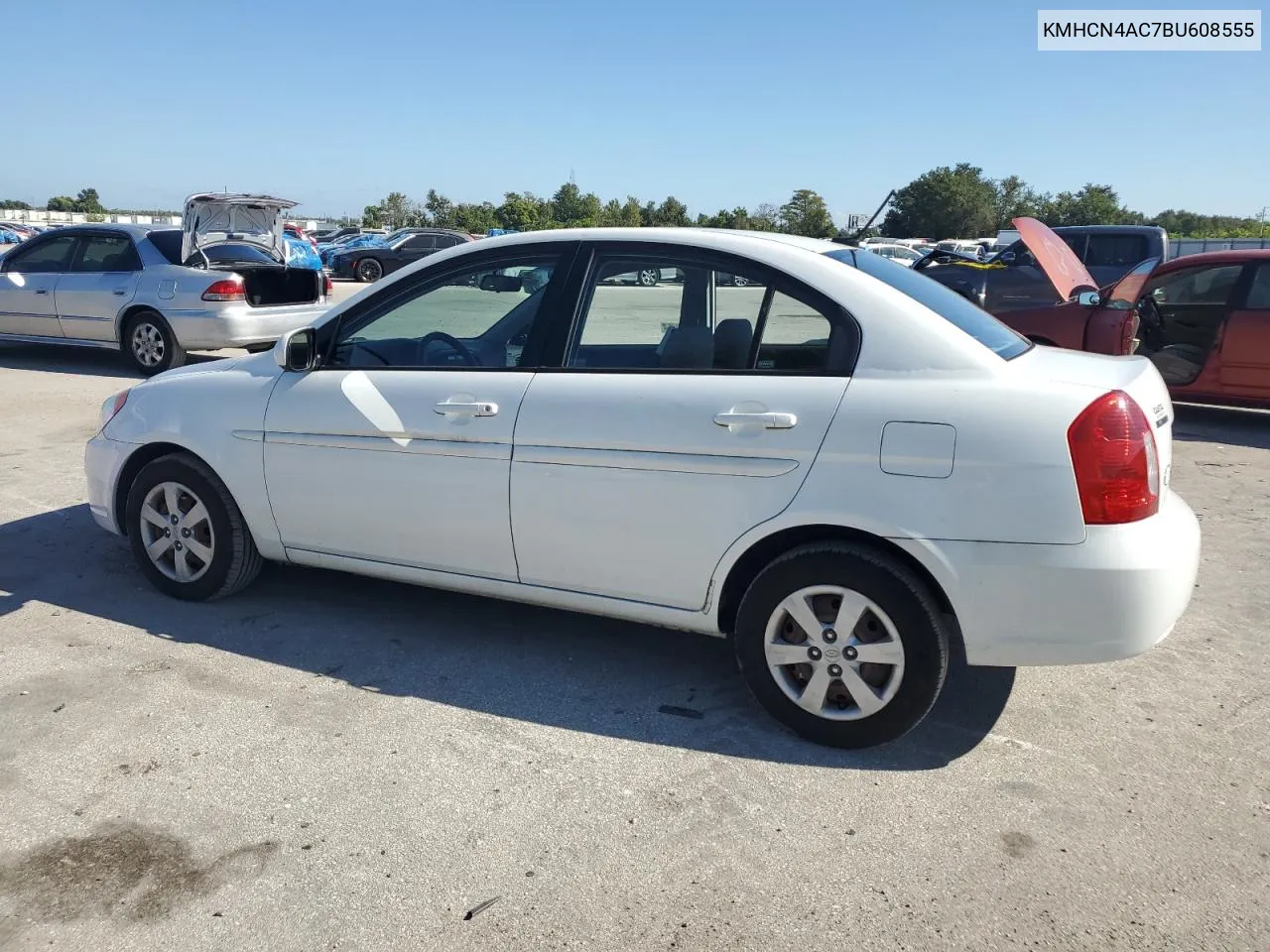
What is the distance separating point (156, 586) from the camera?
4.65m

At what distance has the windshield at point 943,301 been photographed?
3480 millimetres

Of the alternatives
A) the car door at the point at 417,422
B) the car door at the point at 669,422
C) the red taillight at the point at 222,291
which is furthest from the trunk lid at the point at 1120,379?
the red taillight at the point at 222,291

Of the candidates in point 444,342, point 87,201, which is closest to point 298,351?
point 444,342

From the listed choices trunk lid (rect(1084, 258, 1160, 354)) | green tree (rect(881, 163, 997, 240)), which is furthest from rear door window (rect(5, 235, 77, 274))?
green tree (rect(881, 163, 997, 240))

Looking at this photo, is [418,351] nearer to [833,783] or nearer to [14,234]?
[833,783]

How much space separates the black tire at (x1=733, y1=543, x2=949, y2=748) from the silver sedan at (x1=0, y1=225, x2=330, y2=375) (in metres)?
8.69

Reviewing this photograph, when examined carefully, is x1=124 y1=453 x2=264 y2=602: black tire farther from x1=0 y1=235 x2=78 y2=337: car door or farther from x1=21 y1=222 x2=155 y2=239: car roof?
x1=0 y1=235 x2=78 y2=337: car door


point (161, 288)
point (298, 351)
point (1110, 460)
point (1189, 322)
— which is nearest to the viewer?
point (1110, 460)

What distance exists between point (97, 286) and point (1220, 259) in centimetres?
1118

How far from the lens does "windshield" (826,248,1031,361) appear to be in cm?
348

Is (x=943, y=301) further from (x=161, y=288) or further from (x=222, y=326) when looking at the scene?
(x=161, y=288)

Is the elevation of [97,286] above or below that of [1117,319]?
above

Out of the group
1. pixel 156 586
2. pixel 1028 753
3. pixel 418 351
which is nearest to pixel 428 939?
pixel 1028 753

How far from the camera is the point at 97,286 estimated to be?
433 inches
